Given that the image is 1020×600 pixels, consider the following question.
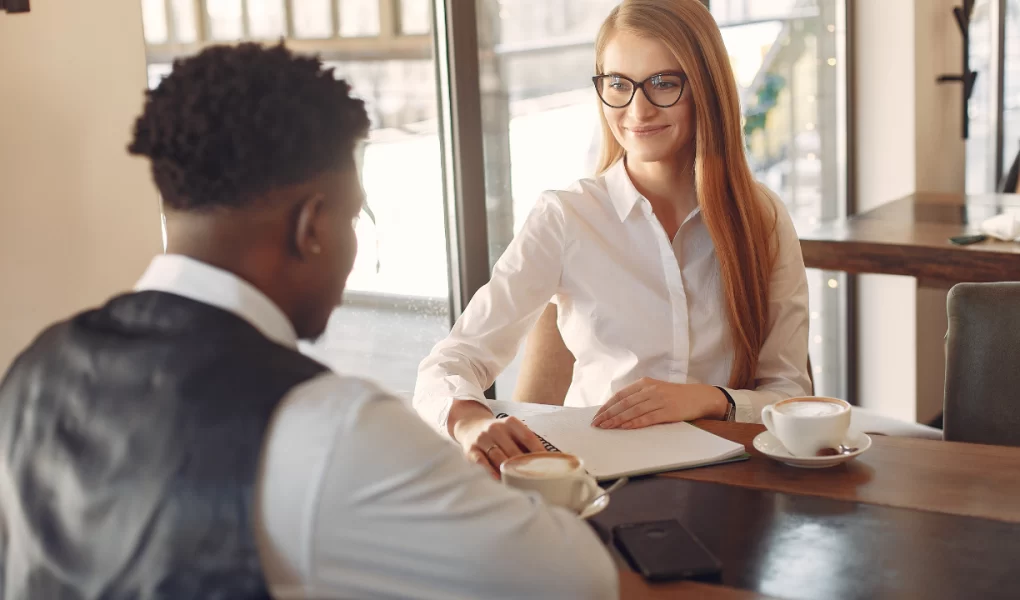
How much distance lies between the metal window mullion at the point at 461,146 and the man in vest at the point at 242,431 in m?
1.50

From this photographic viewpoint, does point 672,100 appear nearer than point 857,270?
Yes

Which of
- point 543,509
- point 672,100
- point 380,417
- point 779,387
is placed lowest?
point 779,387

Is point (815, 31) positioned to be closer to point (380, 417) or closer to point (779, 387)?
point (779, 387)

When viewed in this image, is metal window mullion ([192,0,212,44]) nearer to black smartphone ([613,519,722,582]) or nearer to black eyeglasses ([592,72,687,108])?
black eyeglasses ([592,72,687,108])

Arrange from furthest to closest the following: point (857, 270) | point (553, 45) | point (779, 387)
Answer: point (857, 270), point (553, 45), point (779, 387)

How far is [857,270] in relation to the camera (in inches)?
116

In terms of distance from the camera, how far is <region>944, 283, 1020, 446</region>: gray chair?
174cm

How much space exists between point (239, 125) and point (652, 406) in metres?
0.87

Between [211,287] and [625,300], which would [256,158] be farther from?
[625,300]

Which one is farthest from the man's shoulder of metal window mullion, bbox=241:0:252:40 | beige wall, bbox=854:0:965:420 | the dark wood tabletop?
beige wall, bbox=854:0:965:420

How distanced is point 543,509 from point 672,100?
1130 millimetres

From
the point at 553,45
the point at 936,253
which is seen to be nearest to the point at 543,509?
the point at 553,45

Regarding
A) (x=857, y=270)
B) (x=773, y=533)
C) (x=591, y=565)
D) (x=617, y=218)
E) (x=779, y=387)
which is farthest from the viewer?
(x=857, y=270)

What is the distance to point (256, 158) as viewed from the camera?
854mm
